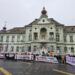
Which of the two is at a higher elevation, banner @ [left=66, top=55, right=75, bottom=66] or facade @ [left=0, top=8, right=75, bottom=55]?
facade @ [left=0, top=8, right=75, bottom=55]

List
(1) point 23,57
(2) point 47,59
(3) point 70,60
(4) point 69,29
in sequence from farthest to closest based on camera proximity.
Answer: (4) point 69,29 < (1) point 23,57 < (2) point 47,59 < (3) point 70,60

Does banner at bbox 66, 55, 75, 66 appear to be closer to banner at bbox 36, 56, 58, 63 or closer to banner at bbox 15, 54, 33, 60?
banner at bbox 36, 56, 58, 63

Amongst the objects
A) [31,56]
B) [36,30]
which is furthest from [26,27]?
[31,56]

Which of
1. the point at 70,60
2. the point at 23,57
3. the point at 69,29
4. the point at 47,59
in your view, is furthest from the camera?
the point at 69,29

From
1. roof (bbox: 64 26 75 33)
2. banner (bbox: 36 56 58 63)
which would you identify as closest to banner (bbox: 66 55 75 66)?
banner (bbox: 36 56 58 63)

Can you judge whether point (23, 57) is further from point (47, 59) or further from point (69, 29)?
point (69, 29)

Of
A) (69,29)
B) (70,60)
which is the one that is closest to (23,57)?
(70,60)

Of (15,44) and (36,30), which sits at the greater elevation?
(36,30)

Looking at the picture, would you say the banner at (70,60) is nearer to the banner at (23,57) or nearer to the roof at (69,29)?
the banner at (23,57)

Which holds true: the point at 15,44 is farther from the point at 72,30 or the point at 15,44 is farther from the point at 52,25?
the point at 72,30

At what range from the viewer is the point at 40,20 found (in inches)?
2346

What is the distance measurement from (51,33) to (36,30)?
5.29m

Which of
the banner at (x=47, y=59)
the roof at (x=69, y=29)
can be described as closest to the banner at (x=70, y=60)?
the banner at (x=47, y=59)

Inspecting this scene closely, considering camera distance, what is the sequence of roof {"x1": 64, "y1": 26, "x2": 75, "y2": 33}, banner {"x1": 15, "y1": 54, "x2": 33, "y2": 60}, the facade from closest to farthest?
banner {"x1": 15, "y1": 54, "x2": 33, "y2": 60}, the facade, roof {"x1": 64, "y1": 26, "x2": 75, "y2": 33}
